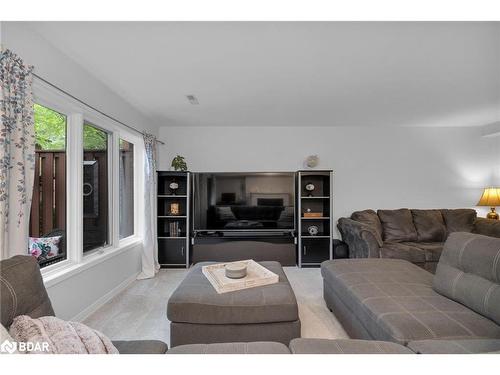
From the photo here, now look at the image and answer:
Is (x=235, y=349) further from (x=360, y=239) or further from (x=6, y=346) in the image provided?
(x=360, y=239)

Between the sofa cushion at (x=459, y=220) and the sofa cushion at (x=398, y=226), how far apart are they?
565mm

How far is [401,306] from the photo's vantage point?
1626 millimetres

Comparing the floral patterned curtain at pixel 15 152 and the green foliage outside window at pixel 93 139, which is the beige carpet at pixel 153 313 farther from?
the green foliage outside window at pixel 93 139

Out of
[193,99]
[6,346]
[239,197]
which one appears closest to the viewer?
[6,346]

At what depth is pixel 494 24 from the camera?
5.91 ft

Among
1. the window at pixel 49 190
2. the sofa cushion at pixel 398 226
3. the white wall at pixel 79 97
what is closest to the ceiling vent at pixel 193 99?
the white wall at pixel 79 97

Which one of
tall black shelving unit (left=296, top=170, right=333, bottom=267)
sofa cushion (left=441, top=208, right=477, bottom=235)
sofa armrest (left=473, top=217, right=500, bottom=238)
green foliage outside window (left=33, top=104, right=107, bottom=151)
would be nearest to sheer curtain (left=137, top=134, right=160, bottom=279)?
green foliage outside window (left=33, top=104, right=107, bottom=151)

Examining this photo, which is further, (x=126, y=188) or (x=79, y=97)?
(x=126, y=188)

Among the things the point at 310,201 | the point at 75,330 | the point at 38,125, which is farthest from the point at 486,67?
the point at 38,125

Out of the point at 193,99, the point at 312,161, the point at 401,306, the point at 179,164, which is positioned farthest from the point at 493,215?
the point at 179,164

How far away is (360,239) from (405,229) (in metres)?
0.88

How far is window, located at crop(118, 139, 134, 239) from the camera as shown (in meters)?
3.55

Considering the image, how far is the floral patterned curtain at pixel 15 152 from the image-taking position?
1.54 meters

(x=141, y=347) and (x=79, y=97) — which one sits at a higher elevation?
(x=79, y=97)
